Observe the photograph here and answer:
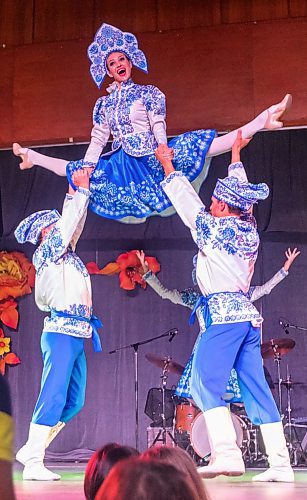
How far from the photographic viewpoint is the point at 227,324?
3.37 metres

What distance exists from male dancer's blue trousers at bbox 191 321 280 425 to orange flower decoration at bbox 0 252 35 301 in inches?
132

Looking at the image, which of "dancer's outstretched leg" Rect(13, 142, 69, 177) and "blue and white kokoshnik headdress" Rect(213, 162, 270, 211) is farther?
"dancer's outstretched leg" Rect(13, 142, 69, 177)

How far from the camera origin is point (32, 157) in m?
4.26

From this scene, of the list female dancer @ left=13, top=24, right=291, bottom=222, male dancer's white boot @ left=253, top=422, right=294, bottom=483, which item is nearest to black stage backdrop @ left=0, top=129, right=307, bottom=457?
female dancer @ left=13, top=24, right=291, bottom=222

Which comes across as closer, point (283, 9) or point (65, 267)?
point (65, 267)

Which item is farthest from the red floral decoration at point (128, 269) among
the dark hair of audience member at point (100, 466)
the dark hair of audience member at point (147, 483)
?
the dark hair of audience member at point (147, 483)

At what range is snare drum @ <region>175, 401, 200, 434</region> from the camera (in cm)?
539

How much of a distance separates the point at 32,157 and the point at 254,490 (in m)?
2.29

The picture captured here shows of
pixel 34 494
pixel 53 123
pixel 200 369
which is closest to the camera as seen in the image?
pixel 34 494

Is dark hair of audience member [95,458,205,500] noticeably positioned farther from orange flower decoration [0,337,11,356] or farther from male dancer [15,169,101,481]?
Result: orange flower decoration [0,337,11,356]

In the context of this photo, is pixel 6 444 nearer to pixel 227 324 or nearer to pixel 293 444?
pixel 227 324

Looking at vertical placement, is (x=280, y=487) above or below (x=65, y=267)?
below

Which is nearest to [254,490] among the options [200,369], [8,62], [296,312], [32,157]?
[200,369]

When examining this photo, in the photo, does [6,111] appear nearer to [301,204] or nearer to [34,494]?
[301,204]
